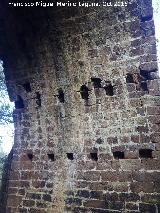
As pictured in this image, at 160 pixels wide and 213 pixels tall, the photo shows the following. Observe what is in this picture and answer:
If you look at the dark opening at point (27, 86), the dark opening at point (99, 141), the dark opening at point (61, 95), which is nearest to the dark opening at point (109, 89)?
the dark opening at point (99, 141)

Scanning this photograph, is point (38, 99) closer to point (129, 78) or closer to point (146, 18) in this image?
point (129, 78)

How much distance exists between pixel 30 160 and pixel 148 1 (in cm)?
260

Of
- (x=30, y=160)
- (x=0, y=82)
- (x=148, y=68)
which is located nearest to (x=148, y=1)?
(x=148, y=68)

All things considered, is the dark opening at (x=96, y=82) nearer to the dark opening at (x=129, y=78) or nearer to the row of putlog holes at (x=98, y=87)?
the row of putlog holes at (x=98, y=87)

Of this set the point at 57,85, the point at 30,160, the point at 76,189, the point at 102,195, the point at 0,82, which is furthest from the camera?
the point at 0,82

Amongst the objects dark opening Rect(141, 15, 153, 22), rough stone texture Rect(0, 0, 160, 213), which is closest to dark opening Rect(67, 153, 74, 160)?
rough stone texture Rect(0, 0, 160, 213)

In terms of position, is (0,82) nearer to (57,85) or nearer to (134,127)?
(57,85)

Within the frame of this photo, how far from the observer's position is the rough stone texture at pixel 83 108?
2.99 m

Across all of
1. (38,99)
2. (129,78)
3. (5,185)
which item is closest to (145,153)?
(129,78)

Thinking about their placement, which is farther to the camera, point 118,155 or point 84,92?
point 84,92

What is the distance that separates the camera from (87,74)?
3.43 metres

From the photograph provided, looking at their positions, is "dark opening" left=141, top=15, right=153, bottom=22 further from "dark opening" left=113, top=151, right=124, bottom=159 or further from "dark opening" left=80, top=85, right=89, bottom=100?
"dark opening" left=113, top=151, right=124, bottom=159

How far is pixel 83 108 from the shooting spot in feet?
11.5

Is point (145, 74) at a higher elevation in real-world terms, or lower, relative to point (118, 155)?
higher
